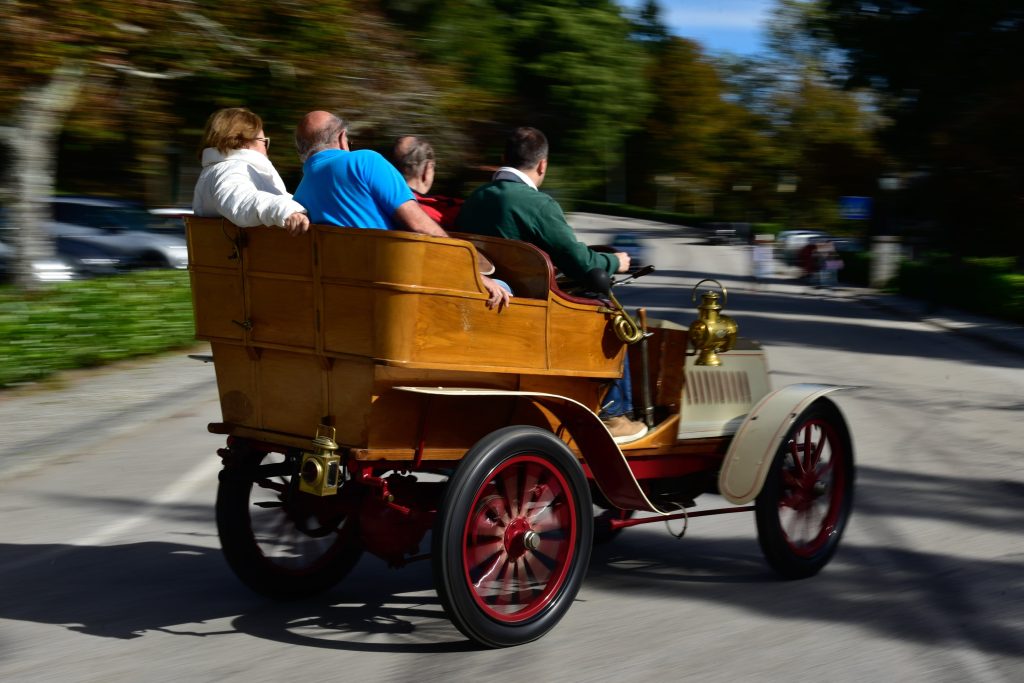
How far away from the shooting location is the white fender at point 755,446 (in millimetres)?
4961

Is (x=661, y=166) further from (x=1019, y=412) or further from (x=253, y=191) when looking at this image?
(x=253, y=191)

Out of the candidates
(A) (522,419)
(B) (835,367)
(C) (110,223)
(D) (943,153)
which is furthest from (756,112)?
(A) (522,419)

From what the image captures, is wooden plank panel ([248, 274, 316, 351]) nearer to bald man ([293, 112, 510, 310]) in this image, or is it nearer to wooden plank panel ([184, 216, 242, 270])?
wooden plank panel ([184, 216, 242, 270])

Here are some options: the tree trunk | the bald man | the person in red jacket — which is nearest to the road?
the bald man

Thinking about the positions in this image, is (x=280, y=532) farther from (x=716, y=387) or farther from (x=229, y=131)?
(x=716, y=387)

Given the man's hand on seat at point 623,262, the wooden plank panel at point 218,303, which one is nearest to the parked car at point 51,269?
the wooden plank panel at point 218,303

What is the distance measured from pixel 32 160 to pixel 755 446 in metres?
11.0

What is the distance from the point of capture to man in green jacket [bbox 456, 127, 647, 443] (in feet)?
15.7

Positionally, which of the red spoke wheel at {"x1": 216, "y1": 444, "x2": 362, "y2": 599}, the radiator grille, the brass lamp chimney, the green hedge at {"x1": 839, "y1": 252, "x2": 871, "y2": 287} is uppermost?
the brass lamp chimney

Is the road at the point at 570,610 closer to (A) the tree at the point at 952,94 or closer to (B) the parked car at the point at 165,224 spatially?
(A) the tree at the point at 952,94

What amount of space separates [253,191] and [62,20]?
31.8 feet

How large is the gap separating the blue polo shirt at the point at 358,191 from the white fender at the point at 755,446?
1787 millimetres

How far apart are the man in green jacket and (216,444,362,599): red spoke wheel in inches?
49.3

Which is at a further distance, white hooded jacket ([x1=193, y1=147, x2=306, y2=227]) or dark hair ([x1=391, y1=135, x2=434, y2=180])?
dark hair ([x1=391, y1=135, x2=434, y2=180])
